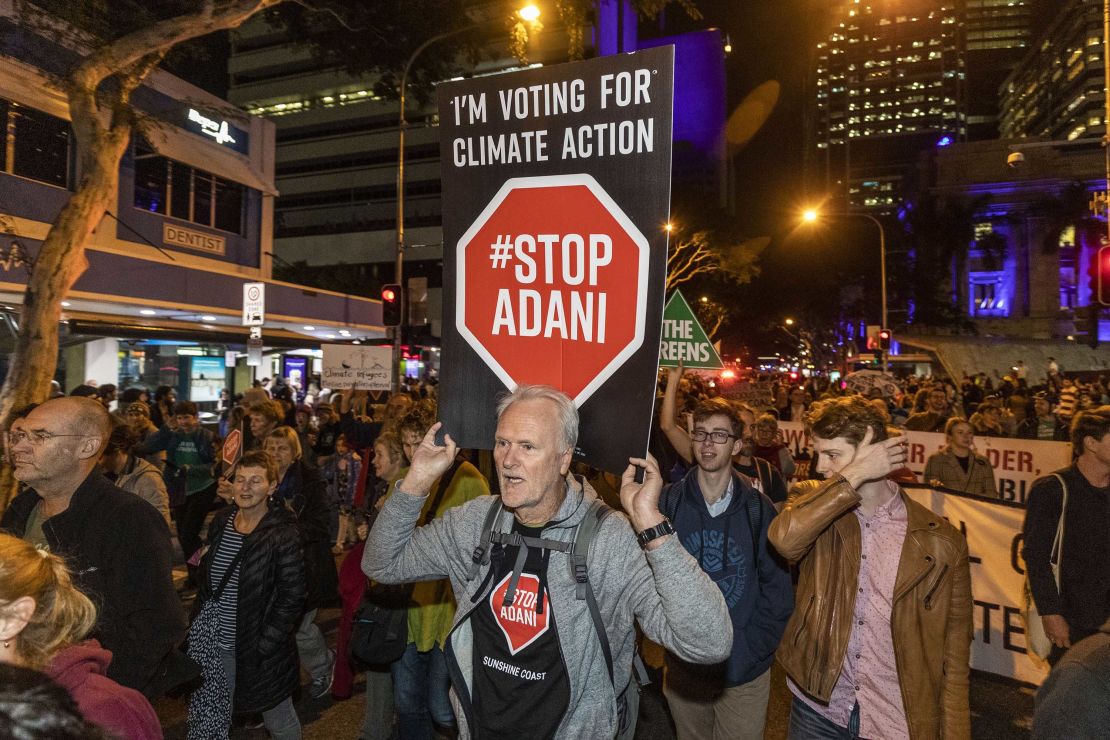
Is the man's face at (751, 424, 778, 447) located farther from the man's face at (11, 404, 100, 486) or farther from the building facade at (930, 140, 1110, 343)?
the building facade at (930, 140, 1110, 343)

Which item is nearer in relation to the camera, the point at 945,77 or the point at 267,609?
the point at 267,609

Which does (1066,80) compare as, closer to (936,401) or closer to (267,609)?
(936,401)

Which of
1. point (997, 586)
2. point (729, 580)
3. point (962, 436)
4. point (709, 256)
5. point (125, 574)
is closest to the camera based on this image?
point (125, 574)

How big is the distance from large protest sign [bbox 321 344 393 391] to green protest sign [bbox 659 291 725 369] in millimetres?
5758

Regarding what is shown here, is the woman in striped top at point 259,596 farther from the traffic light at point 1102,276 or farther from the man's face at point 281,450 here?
the traffic light at point 1102,276

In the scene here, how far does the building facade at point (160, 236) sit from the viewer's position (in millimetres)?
15664

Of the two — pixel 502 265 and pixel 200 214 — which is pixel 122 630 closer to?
pixel 502 265

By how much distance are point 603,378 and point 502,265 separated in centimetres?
54

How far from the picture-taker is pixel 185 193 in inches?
845

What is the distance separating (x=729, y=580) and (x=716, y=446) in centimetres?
68

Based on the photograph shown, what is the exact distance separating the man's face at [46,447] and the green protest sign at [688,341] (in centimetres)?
495

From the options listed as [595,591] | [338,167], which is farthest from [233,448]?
[338,167]

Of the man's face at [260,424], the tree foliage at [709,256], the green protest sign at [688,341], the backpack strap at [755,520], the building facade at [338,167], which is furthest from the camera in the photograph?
the building facade at [338,167]

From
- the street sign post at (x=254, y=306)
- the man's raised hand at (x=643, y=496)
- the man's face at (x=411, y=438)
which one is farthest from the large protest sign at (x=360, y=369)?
the man's raised hand at (x=643, y=496)
